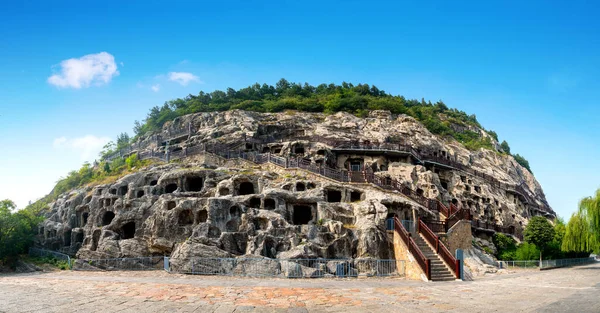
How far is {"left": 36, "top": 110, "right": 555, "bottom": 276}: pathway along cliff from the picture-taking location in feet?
82.4

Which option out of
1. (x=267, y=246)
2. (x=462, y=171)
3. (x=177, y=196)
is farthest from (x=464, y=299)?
(x=462, y=171)

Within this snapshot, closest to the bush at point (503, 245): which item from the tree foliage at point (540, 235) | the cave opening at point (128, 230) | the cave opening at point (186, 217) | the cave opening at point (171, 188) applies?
the tree foliage at point (540, 235)

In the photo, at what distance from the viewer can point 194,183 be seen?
117ft

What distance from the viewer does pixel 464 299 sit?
14.0 metres

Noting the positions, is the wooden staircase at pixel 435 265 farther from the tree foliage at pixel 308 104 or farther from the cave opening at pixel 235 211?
the tree foliage at pixel 308 104

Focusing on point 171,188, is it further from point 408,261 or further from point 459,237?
point 459,237

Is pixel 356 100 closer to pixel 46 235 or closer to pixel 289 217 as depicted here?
pixel 289 217

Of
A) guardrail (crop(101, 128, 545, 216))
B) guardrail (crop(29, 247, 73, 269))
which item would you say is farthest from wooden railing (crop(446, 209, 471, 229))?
guardrail (crop(29, 247, 73, 269))

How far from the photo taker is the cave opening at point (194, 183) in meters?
34.0

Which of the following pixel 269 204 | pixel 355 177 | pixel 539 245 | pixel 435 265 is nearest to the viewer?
pixel 435 265

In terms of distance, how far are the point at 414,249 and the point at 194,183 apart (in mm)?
20868

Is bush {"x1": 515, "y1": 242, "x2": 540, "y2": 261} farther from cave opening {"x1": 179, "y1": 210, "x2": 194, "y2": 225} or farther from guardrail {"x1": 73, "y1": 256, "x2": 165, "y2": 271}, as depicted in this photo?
guardrail {"x1": 73, "y1": 256, "x2": 165, "y2": 271}

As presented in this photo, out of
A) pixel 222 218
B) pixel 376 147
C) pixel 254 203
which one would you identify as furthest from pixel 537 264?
pixel 222 218

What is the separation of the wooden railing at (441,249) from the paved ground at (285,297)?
113 inches
